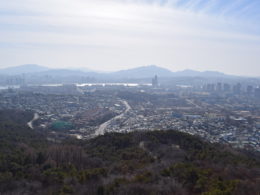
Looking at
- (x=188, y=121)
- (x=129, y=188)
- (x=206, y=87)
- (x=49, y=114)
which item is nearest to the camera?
(x=129, y=188)

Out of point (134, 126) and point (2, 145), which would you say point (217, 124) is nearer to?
point (134, 126)

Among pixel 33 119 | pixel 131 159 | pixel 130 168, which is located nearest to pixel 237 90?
pixel 33 119

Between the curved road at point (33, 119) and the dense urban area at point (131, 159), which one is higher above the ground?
the dense urban area at point (131, 159)

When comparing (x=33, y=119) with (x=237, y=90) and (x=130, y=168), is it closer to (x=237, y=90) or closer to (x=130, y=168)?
(x=130, y=168)

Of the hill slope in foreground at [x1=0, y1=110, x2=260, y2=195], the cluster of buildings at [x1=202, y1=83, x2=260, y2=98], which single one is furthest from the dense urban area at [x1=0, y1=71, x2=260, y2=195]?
the cluster of buildings at [x1=202, y1=83, x2=260, y2=98]

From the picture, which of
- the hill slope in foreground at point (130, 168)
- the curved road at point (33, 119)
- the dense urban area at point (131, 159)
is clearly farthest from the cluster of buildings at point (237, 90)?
the hill slope in foreground at point (130, 168)

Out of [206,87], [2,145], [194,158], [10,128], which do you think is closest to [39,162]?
[2,145]

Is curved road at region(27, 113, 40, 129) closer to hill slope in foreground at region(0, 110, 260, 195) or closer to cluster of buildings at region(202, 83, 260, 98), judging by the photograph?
hill slope in foreground at region(0, 110, 260, 195)

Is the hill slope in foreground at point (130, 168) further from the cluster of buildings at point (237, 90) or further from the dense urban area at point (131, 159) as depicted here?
the cluster of buildings at point (237, 90)

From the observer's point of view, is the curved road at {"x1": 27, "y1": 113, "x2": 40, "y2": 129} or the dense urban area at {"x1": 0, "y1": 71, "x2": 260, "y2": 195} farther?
the curved road at {"x1": 27, "y1": 113, "x2": 40, "y2": 129}
